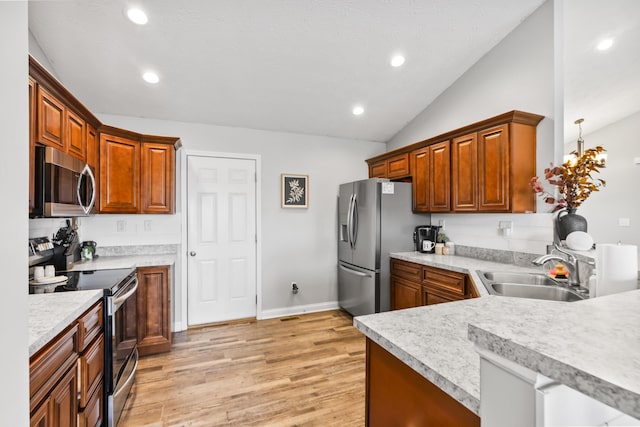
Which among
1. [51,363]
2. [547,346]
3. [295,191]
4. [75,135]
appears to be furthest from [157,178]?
[547,346]

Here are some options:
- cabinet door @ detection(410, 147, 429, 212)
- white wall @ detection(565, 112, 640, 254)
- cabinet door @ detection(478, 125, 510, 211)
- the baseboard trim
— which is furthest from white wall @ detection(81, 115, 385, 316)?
white wall @ detection(565, 112, 640, 254)

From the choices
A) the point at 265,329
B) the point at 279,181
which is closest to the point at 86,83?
the point at 279,181

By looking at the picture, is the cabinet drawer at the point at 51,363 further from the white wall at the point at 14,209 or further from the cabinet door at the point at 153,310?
the cabinet door at the point at 153,310

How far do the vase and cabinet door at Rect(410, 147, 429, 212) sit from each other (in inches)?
49.0

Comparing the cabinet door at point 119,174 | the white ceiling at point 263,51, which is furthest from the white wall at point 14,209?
the cabinet door at point 119,174

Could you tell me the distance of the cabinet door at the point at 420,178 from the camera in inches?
134

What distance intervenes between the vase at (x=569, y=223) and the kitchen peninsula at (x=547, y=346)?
1.88m

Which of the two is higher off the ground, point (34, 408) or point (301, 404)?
point (34, 408)

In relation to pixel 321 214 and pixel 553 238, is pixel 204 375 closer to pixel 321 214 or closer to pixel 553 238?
Result: pixel 321 214

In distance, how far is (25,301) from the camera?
639mm

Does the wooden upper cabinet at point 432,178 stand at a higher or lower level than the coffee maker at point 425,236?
higher

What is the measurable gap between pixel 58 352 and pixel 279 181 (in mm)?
2942

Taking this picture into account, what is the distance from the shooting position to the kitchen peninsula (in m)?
0.34

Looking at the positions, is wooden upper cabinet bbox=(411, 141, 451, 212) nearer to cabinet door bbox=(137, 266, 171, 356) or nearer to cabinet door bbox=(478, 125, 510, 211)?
cabinet door bbox=(478, 125, 510, 211)
